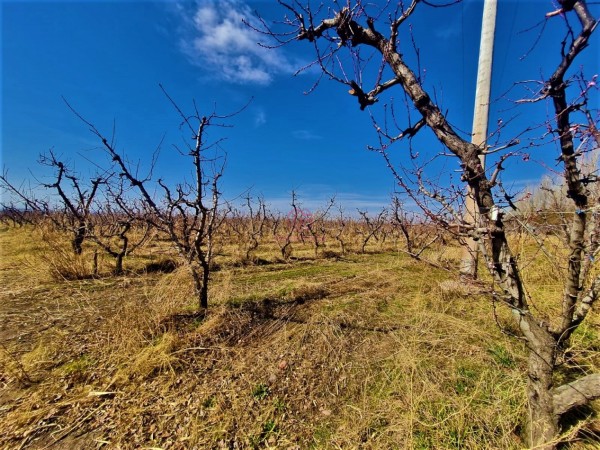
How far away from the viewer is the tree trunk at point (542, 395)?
66.4 inches

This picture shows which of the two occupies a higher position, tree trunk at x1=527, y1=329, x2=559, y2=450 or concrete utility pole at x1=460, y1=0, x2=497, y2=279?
concrete utility pole at x1=460, y1=0, x2=497, y2=279

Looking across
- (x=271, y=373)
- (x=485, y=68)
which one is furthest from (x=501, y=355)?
(x=485, y=68)

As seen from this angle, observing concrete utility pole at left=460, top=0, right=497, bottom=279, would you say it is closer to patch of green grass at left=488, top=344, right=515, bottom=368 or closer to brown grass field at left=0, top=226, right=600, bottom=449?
patch of green grass at left=488, top=344, right=515, bottom=368

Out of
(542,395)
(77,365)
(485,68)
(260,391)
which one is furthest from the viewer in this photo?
(485,68)

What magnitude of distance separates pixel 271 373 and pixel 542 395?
215 cm

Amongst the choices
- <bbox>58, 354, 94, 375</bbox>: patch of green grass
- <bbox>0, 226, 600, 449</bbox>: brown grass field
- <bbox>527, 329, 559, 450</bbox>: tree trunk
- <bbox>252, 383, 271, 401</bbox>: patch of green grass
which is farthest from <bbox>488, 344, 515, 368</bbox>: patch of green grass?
<bbox>58, 354, 94, 375</bbox>: patch of green grass

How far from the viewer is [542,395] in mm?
1719

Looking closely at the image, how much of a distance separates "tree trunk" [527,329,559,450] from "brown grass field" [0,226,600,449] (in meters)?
0.15

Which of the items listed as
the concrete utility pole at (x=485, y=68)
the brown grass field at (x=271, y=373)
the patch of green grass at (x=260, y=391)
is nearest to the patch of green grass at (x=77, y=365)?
the brown grass field at (x=271, y=373)

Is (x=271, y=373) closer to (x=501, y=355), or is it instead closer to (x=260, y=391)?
(x=260, y=391)

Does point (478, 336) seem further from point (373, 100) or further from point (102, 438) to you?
point (102, 438)

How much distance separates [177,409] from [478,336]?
3.31 meters

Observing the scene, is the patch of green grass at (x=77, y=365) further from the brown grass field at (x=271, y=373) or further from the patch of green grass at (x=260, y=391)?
the patch of green grass at (x=260, y=391)

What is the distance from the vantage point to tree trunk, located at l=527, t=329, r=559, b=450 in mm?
1687
